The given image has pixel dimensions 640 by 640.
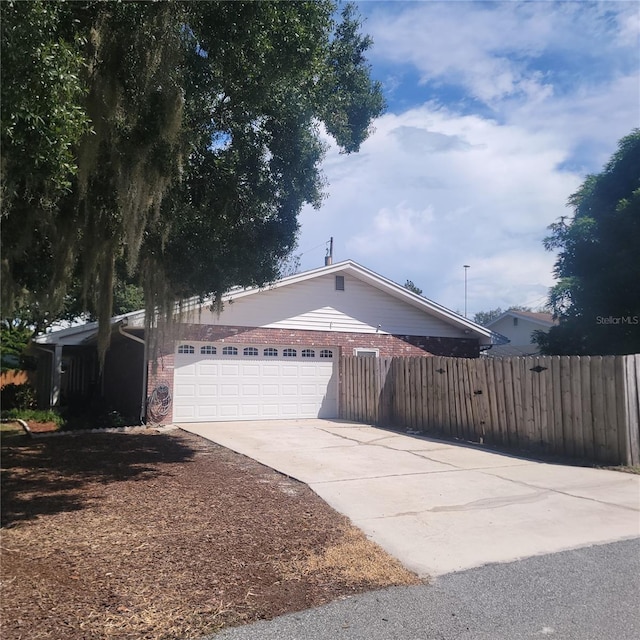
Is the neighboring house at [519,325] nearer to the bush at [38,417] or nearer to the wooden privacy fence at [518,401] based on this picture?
the wooden privacy fence at [518,401]

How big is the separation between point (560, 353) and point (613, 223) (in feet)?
12.8

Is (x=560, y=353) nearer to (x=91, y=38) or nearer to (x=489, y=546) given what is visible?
(x=489, y=546)

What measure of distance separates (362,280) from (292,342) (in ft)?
10.3

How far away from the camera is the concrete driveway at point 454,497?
18.4ft

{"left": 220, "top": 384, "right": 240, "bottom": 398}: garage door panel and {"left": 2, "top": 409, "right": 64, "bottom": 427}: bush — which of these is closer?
{"left": 2, "top": 409, "right": 64, "bottom": 427}: bush

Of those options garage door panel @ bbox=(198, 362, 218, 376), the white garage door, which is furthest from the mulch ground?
garage door panel @ bbox=(198, 362, 218, 376)

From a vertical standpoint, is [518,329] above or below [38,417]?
above

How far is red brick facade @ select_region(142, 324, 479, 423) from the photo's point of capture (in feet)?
48.3

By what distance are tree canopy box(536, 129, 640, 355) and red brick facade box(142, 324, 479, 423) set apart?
303 cm

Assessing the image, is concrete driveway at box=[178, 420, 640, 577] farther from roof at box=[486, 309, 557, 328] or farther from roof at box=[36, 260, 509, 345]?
roof at box=[486, 309, 557, 328]

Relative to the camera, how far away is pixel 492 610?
163 inches

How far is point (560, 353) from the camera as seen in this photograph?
16875 millimetres

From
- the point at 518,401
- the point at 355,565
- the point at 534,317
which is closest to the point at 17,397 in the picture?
the point at 518,401

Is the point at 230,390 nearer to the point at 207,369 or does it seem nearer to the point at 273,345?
the point at 207,369
